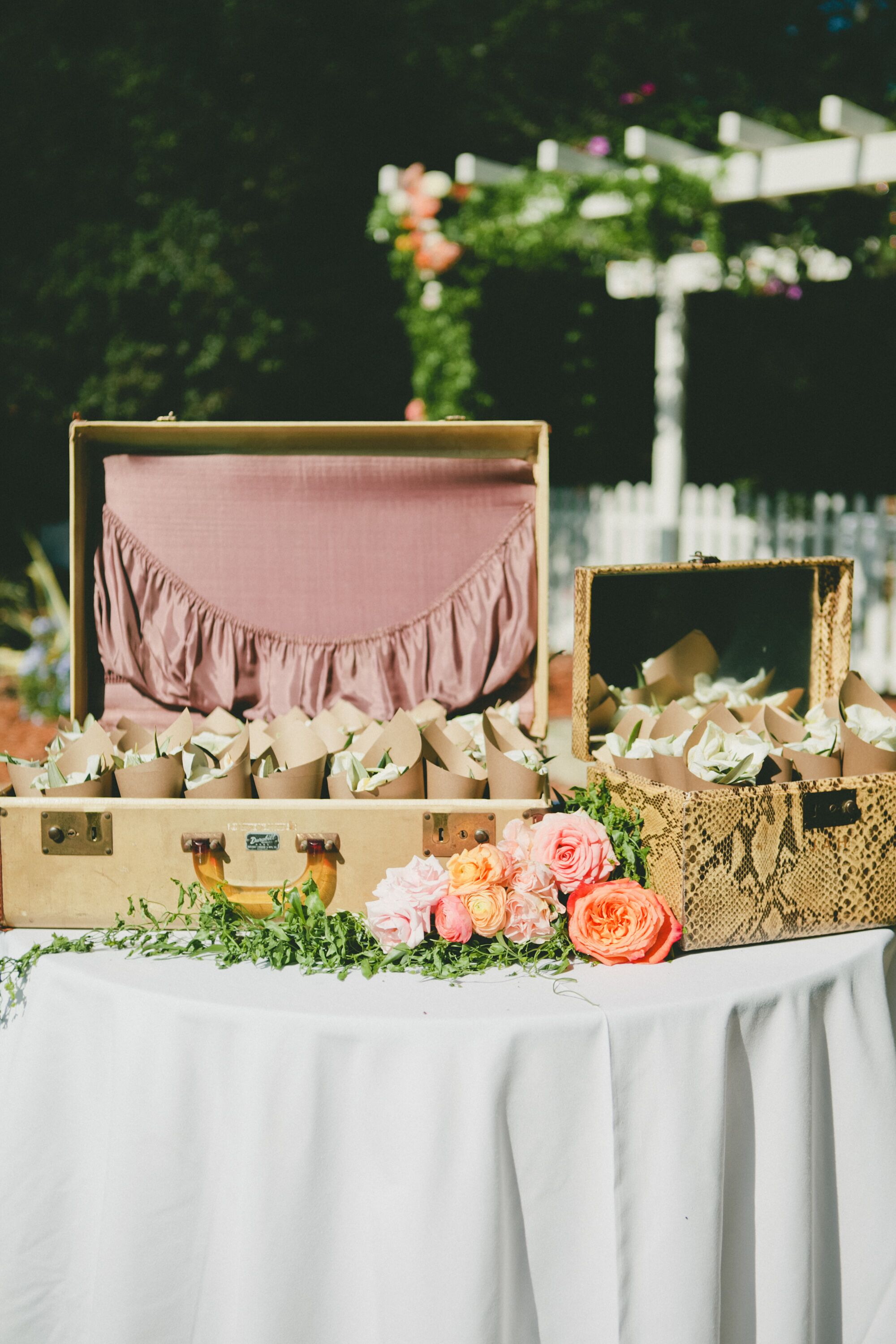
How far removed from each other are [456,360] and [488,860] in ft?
16.6

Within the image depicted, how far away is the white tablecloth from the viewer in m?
1.15

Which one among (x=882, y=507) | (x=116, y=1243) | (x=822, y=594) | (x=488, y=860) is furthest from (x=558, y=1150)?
(x=882, y=507)

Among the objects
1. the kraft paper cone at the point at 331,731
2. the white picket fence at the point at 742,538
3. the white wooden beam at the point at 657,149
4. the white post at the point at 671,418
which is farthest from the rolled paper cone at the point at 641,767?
the white post at the point at 671,418

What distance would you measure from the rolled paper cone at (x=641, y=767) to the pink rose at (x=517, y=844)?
0.58 ft

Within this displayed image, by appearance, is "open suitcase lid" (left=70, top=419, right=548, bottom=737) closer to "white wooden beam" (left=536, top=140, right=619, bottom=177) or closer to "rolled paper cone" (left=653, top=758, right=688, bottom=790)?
"rolled paper cone" (left=653, top=758, right=688, bottom=790)

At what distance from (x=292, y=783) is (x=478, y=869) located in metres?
0.33

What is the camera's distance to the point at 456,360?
599cm

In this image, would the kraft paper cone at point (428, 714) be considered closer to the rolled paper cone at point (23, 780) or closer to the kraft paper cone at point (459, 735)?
the kraft paper cone at point (459, 735)

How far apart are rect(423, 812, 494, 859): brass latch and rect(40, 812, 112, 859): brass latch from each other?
43 centimetres

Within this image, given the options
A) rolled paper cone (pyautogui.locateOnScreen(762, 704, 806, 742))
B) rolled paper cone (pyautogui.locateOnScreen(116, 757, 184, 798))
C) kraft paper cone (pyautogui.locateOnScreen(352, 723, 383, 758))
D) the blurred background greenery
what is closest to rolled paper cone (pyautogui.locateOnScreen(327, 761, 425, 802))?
kraft paper cone (pyautogui.locateOnScreen(352, 723, 383, 758))

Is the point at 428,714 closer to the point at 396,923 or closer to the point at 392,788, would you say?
the point at 392,788

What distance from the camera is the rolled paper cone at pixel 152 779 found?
58.7 inches

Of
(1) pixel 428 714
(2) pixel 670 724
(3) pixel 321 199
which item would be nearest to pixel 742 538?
(3) pixel 321 199

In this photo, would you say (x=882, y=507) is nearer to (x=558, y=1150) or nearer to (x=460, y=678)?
(x=460, y=678)
